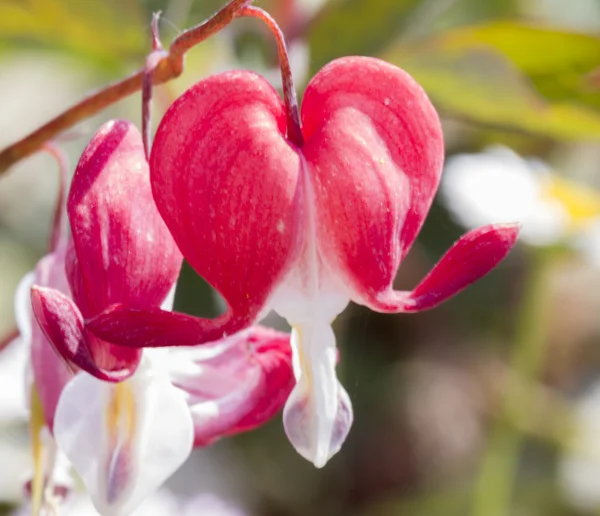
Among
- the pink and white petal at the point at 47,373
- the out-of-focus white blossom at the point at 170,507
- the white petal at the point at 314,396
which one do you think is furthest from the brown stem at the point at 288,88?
the out-of-focus white blossom at the point at 170,507

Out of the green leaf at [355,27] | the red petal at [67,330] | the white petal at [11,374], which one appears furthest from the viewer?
the green leaf at [355,27]

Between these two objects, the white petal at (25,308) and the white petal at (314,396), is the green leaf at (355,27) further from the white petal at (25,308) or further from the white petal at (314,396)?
the white petal at (314,396)

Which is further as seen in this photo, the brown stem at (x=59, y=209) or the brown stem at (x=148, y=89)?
the brown stem at (x=59, y=209)

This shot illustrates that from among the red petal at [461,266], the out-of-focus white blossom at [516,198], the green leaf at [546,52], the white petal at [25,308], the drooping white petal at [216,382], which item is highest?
the red petal at [461,266]

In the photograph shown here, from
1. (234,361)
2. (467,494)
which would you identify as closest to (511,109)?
(234,361)

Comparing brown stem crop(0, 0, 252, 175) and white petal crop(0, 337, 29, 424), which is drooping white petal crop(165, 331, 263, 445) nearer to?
brown stem crop(0, 0, 252, 175)

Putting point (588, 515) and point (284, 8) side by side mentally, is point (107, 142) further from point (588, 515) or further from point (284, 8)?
point (588, 515)

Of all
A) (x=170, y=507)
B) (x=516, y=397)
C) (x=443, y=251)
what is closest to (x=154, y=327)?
(x=170, y=507)
